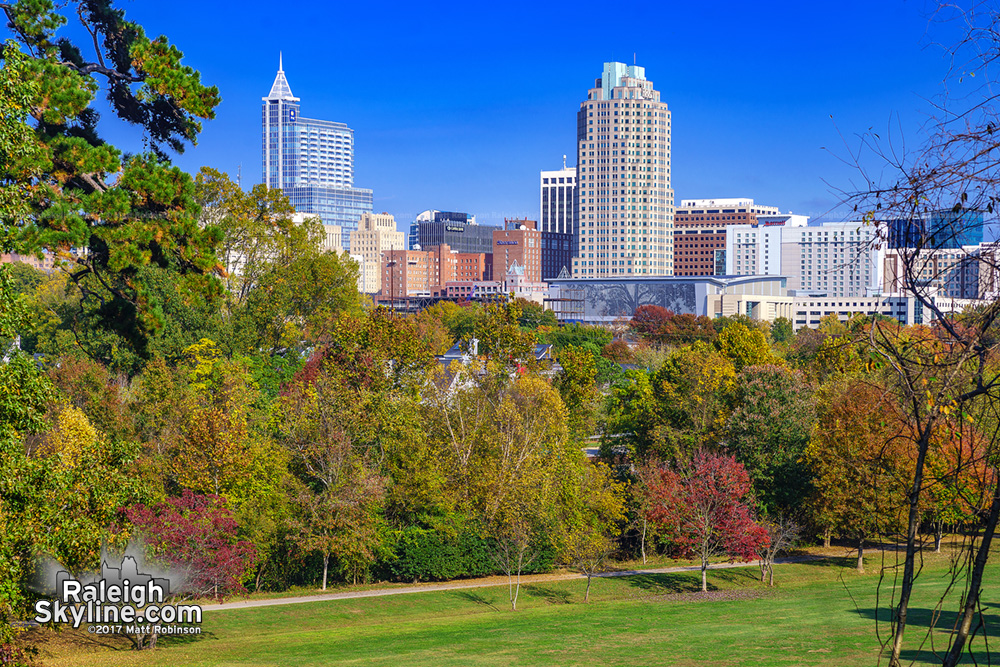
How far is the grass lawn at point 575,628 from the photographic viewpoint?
24.2 m

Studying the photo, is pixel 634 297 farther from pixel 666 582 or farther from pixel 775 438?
pixel 666 582

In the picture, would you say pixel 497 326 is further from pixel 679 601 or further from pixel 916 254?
pixel 916 254

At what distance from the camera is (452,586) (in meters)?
38.5

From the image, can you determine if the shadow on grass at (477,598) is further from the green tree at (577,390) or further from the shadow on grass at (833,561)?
the shadow on grass at (833,561)

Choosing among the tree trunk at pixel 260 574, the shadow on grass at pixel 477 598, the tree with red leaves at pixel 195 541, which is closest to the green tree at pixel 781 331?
the shadow on grass at pixel 477 598

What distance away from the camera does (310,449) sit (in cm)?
3703

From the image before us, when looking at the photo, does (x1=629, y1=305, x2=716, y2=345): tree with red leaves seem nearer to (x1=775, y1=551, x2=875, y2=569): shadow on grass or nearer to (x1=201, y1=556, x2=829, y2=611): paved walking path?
(x1=775, y1=551, x2=875, y2=569): shadow on grass

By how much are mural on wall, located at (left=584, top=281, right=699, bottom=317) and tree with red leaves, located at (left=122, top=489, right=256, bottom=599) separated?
495 ft

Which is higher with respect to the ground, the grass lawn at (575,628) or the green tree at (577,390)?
the green tree at (577,390)

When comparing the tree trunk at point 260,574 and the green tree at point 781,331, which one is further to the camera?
the green tree at point 781,331

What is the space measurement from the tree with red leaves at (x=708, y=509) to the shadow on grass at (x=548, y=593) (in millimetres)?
5507

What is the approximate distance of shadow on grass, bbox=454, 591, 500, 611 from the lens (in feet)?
117

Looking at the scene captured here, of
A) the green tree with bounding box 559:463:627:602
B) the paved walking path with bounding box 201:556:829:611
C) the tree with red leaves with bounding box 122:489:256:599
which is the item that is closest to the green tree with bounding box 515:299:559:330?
the green tree with bounding box 559:463:627:602

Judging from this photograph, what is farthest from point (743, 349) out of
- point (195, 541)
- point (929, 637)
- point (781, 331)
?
point (781, 331)
